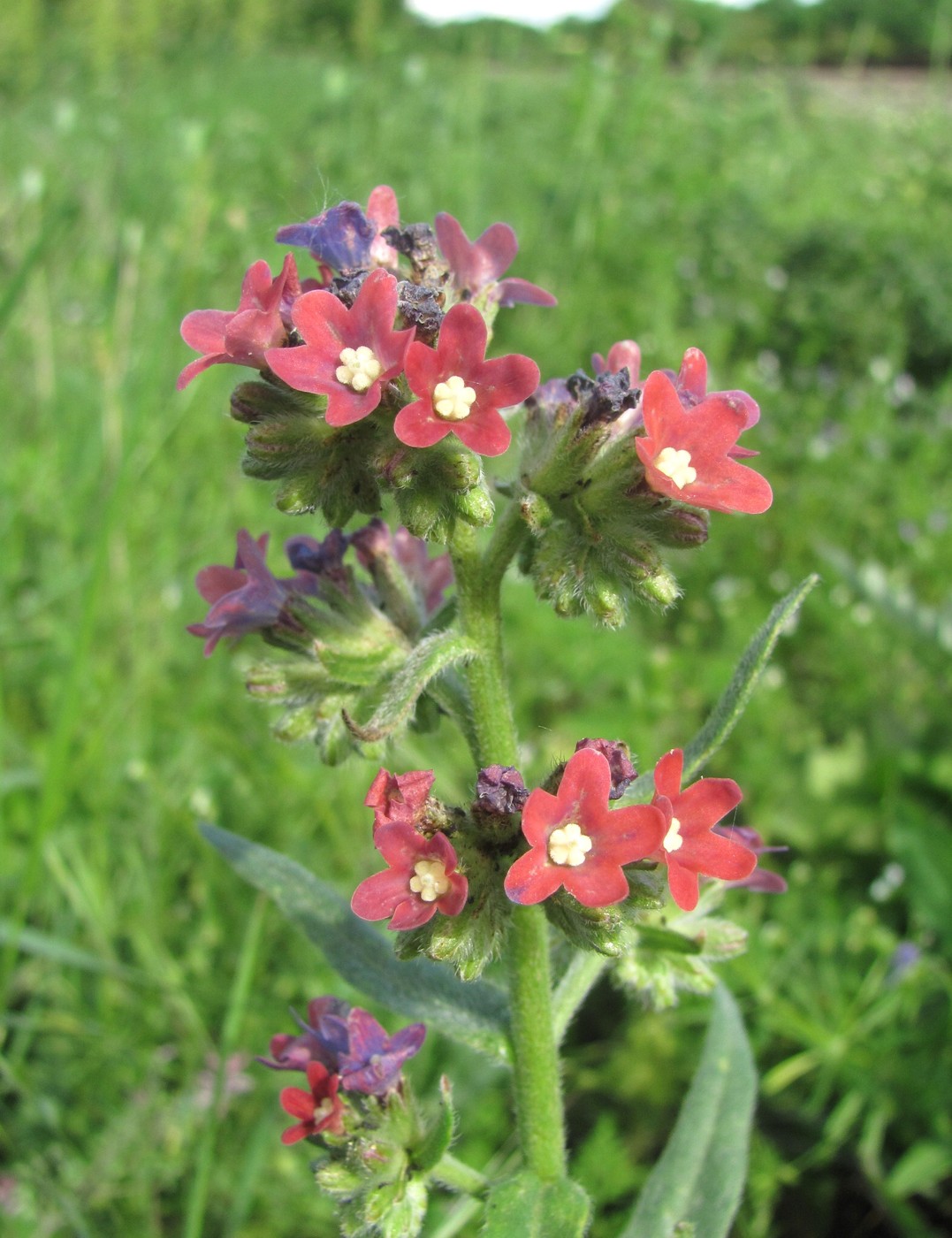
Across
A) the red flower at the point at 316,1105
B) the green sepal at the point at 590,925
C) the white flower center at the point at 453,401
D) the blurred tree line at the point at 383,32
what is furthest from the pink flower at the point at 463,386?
the blurred tree line at the point at 383,32

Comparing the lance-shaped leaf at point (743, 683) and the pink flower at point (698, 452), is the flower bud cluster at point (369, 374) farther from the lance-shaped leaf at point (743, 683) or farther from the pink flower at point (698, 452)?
the lance-shaped leaf at point (743, 683)

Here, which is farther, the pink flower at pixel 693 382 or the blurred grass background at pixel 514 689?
the blurred grass background at pixel 514 689

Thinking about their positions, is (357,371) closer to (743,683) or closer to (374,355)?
(374,355)

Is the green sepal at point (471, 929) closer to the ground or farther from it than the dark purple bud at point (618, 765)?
closer to the ground

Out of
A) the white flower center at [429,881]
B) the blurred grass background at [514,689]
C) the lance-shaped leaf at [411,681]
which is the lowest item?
the blurred grass background at [514,689]

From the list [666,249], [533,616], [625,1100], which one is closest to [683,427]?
[625,1100]

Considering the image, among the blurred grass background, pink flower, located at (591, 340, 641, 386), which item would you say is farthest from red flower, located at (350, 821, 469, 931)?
pink flower, located at (591, 340, 641, 386)

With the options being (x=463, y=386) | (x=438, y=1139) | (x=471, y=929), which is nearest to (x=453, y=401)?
(x=463, y=386)
